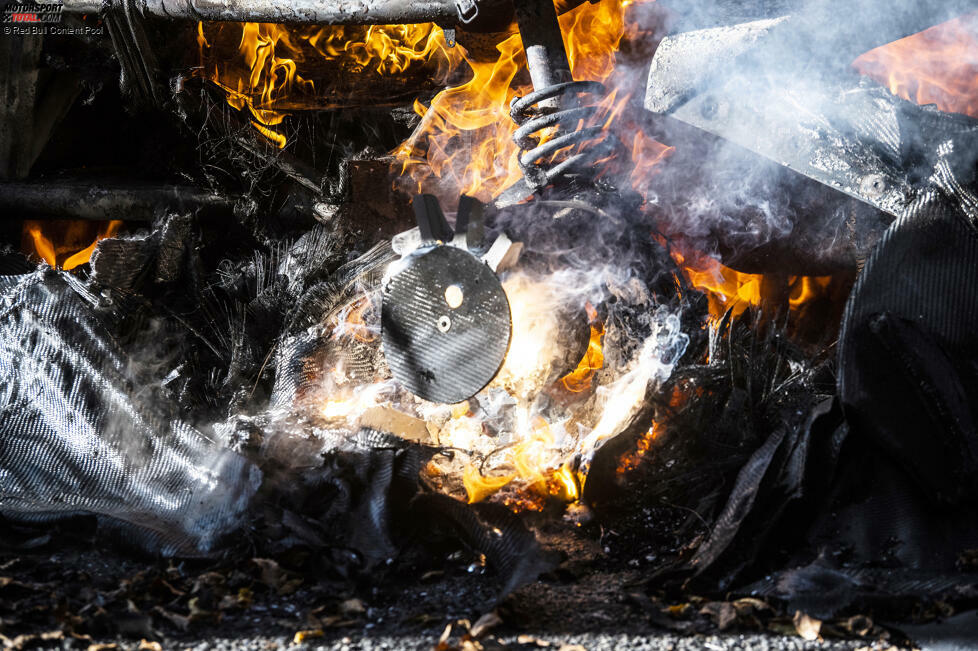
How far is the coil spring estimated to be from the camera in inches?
145

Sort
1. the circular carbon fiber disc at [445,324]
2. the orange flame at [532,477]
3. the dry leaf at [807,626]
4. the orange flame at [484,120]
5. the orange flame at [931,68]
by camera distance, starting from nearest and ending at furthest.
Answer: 1. the dry leaf at [807,626]
2. the circular carbon fiber disc at [445,324]
3. the orange flame at [532,477]
4. the orange flame at [931,68]
5. the orange flame at [484,120]

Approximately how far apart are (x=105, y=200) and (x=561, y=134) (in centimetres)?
383

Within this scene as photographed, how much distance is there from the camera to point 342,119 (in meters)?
5.70

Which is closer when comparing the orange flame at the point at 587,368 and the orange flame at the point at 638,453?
the orange flame at the point at 638,453

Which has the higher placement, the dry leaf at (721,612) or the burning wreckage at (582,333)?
the burning wreckage at (582,333)

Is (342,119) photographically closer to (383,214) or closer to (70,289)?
(383,214)

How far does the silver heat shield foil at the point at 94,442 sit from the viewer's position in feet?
11.5

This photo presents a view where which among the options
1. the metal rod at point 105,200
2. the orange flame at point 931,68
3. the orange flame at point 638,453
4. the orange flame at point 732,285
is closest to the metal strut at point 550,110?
the orange flame at point 732,285

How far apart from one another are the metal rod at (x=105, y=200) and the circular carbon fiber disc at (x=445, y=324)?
2.58 meters

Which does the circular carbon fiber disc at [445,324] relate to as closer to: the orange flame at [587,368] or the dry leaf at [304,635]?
the orange flame at [587,368]

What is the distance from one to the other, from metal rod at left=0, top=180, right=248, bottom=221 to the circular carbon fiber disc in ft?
8.46

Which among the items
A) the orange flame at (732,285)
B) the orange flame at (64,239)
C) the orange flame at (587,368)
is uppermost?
the orange flame at (64,239)

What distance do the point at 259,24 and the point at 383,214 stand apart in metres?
1.89

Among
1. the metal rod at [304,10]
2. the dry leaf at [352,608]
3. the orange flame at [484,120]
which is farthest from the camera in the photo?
the orange flame at [484,120]
